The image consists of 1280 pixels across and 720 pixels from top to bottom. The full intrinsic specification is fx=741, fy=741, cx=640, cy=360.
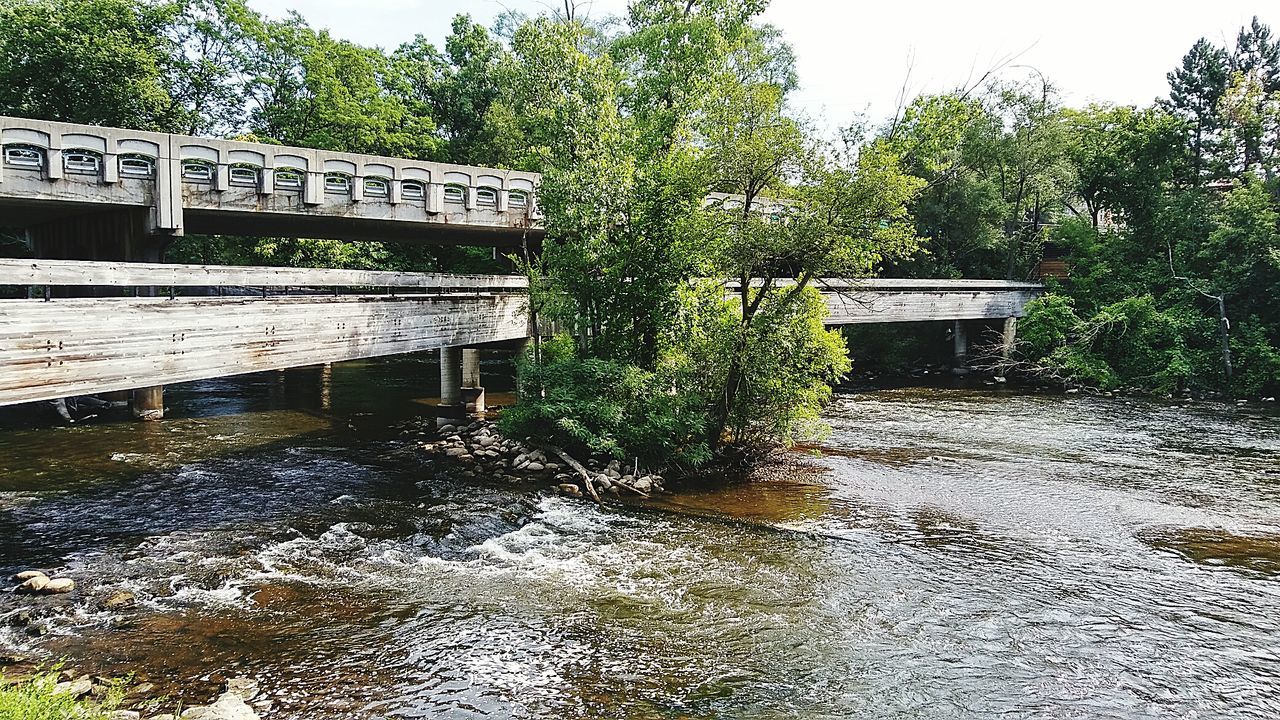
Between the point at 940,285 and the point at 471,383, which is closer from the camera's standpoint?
the point at 471,383

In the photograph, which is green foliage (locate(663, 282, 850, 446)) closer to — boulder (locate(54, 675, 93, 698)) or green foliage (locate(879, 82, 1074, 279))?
boulder (locate(54, 675, 93, 698))

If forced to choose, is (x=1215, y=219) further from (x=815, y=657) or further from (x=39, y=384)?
(x=39, y=384)

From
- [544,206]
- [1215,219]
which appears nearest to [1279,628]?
[544,206]

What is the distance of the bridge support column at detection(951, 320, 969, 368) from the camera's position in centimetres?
3478

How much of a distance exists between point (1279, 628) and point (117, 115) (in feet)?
128

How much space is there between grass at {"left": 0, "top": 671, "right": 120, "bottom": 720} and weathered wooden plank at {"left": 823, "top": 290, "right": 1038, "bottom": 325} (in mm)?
25405

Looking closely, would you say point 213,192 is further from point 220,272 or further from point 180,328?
point 180,328

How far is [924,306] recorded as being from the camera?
31703 mm

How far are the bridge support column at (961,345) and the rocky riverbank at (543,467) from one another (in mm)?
23534

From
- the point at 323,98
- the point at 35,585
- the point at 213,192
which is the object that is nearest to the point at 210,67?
the point at 323,98

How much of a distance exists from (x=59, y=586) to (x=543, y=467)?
8.86 meters

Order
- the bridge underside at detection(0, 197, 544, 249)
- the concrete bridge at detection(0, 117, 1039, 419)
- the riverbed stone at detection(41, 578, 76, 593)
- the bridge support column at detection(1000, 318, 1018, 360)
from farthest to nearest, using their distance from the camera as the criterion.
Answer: the bridge support column at detection(1000, 318, 1018, 360)
the bridge underside at detection(0, 197, 544, 249)
the concrete bridge at detection(0, 117, 1039, 419)
the riverbed stone at detection(41, 578, 76, 593)

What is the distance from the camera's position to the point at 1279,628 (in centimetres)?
960

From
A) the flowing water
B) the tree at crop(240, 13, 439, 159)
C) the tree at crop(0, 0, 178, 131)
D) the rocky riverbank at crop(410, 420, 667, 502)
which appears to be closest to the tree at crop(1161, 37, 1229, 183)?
the flowing water
